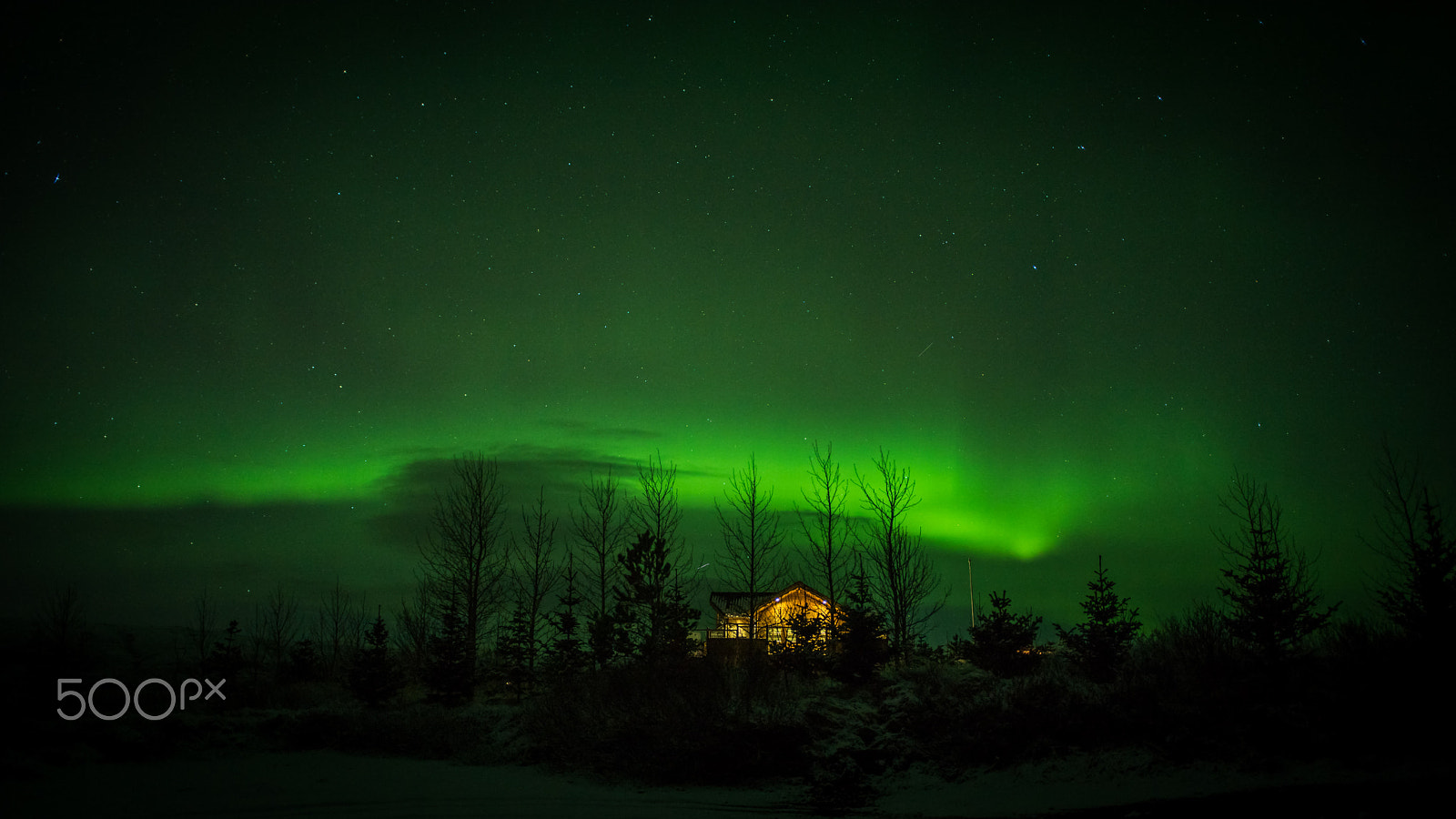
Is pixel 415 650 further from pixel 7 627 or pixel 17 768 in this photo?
pixel 7 627

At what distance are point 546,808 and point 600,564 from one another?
20.2m

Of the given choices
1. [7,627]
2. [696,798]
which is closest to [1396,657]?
[696,798]

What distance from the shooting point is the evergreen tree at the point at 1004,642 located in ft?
77.7

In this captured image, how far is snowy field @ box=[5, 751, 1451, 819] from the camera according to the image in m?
11.9

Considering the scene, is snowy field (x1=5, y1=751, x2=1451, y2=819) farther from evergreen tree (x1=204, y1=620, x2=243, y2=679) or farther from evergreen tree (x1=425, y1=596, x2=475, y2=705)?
evergreen tree (x1=204, y1=620, x2=243, y2=679)

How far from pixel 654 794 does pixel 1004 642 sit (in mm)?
13901

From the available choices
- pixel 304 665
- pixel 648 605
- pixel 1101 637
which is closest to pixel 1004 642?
pixel 1101 637

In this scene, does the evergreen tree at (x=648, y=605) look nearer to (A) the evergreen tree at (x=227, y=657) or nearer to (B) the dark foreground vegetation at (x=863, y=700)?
(B) the dark foreground vegetation at (x=863, y=700)

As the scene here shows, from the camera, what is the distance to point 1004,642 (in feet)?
80.0

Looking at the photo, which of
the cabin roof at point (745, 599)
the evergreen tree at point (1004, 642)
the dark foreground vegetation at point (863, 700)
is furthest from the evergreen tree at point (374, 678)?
the evergreen tree at point (1004, 642)

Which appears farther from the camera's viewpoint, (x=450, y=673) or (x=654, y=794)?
(x=450, y=673)

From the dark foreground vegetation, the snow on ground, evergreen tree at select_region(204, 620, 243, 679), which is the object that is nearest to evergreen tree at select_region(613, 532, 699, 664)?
the dark foreground vegetation

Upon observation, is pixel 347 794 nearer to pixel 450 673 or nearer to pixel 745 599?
pixel 450 673

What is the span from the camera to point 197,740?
1969cm
